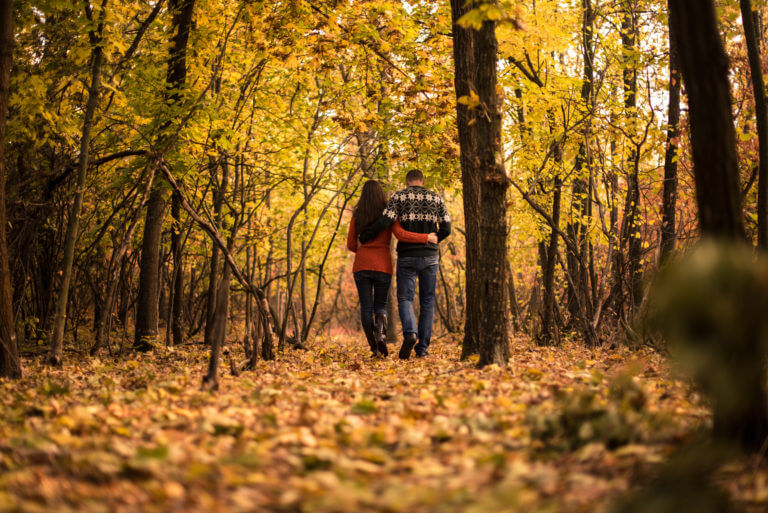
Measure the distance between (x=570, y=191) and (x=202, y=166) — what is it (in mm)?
7119

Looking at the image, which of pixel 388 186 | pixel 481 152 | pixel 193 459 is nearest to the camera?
pixel 193 459

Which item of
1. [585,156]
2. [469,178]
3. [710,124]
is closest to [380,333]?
Answer: [469,178]

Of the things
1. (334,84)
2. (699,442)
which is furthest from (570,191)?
(699,442)

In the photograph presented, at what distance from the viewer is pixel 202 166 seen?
833 cm

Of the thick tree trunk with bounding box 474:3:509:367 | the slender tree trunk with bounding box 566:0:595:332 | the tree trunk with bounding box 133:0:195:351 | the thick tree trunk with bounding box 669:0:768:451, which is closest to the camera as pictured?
the thick tree trunk with bounding box 669:0:768:451

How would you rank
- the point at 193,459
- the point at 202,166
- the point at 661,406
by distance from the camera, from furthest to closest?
the point at 202,166 → the point at 661,406 → the point at 193,459

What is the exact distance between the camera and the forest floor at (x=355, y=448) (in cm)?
199

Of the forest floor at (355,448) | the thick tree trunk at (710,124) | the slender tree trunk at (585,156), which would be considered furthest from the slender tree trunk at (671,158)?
the thick tree trunk at (710,124)

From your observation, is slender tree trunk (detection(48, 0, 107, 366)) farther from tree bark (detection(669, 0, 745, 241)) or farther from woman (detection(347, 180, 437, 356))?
tree bark (detection(669, 0, 745, 241))

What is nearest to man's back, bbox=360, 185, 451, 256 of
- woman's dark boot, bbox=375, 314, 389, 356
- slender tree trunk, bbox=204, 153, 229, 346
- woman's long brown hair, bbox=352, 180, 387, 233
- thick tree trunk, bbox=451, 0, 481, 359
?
woman's long brown hair, bbox=352, 180, 387, 233

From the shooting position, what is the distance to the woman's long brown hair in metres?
6.75

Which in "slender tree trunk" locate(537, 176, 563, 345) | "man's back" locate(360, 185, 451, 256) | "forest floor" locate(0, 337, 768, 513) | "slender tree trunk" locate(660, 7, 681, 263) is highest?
"slender tree trunk" locate(660, 7, 681, 263)

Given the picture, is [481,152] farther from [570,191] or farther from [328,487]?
[570,191]

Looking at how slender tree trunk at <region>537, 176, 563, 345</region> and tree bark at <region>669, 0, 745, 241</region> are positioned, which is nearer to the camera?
tree bark at <region>669, 0, 745, 241</region>
